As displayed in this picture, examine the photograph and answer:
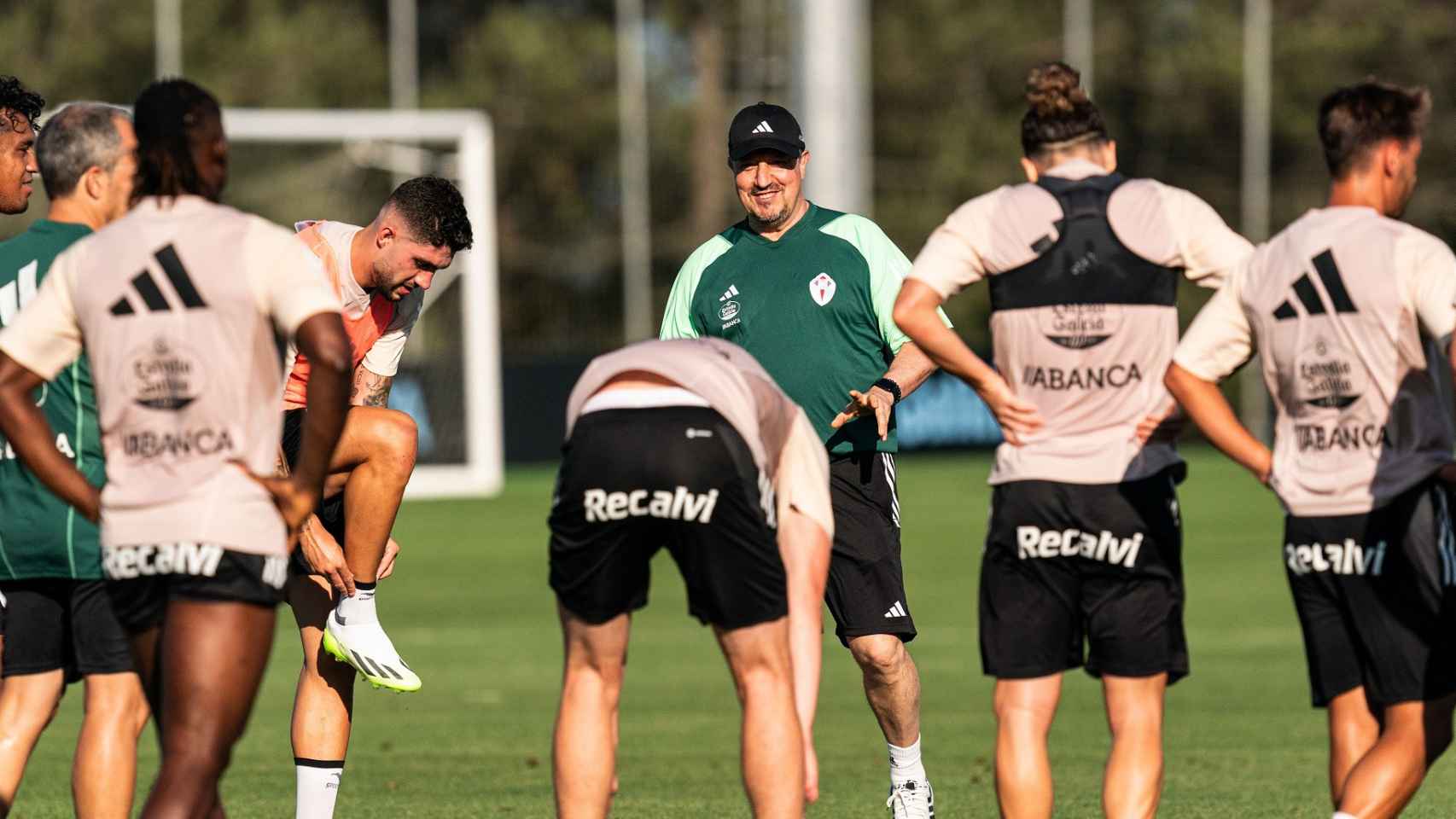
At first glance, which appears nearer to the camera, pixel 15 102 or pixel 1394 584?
pixel 1394 584

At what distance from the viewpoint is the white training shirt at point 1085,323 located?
6535mm

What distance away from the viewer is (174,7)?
4147cm

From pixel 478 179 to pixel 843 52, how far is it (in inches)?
205

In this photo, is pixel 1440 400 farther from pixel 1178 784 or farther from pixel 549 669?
pixel 549 669

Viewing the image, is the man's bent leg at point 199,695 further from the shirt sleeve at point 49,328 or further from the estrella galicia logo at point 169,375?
the shirt sleeve at point 49,328

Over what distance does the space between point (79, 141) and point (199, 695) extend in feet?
5.29

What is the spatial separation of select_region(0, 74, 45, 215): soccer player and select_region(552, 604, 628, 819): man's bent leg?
2.32 metres

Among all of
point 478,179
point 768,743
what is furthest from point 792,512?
point 478,179

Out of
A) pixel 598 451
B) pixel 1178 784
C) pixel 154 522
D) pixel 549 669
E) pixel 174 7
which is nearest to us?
pixel 154 522

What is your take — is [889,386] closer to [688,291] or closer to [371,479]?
[688,291]

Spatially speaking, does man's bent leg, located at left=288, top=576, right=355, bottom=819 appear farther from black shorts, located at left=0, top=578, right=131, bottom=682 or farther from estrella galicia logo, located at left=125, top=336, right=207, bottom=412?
estrella galicia logo, located at left=125, top=336, right=207, bottom=412

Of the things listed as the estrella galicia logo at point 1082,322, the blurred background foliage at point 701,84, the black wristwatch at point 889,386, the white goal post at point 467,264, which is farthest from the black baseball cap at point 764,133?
the blurred background foliage at point 701,84

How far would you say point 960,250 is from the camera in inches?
261

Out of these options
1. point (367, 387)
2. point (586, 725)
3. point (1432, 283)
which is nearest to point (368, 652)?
point (367, 387)
